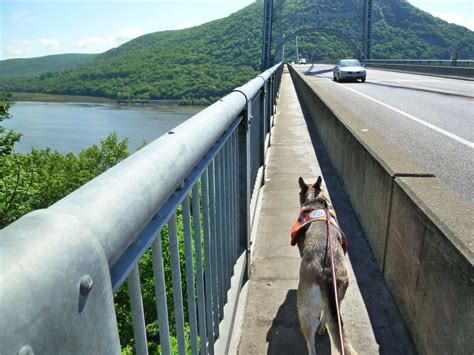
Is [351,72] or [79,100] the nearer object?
[351,72]

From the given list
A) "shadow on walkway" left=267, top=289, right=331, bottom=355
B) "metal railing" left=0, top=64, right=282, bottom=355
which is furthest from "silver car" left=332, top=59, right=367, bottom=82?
"metal railing" left=0, top=64, right=282, bottom=355

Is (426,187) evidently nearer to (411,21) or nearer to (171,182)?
(171,182)

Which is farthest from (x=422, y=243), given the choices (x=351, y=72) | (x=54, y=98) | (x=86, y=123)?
(x=54, y=98)

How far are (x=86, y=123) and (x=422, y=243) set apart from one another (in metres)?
119

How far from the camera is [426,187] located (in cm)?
329

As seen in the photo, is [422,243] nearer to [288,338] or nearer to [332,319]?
[332,319]

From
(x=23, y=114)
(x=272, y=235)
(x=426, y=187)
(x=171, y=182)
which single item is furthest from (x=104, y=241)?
(x=23, y=114)

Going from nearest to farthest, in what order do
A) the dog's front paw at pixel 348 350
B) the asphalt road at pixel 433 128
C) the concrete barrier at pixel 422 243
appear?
the concrete barrier at pixel 422 243 → the dog's front paw at pixel 348 350 → the asphalt road at pixel 433 128

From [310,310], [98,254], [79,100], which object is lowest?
[79,100]

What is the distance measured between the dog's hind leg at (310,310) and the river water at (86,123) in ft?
257

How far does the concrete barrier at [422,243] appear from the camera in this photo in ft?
7.30

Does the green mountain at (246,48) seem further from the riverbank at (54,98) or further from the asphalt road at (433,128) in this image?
the asphalt road at (433,128)

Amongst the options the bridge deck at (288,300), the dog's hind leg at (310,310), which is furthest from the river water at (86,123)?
the dog's hind leg at (310,310)

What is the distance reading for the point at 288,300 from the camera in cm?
356
